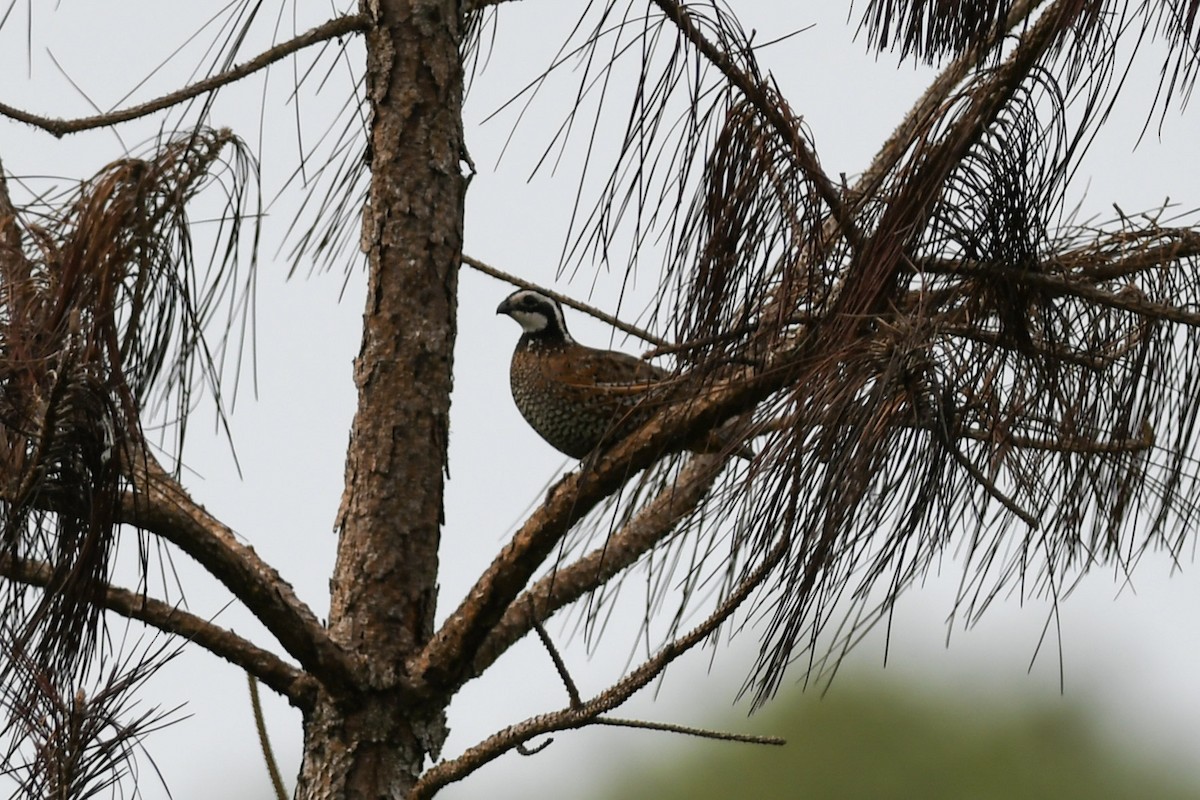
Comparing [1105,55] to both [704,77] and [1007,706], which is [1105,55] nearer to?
[704,77]

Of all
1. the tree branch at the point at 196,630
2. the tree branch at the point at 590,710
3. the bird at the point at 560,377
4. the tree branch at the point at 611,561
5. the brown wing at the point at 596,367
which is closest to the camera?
the tree branch at the point at 590,710

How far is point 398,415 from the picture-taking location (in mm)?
2891

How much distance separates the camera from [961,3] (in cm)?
242

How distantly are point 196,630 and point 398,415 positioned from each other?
1.86 ft

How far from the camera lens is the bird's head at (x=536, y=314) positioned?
15.2 ft

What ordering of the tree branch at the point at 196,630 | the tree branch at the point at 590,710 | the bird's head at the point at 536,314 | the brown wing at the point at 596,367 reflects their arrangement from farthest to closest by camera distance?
the bird's head at the point at 536,314
the brown wing at the point at 596,367
the tree branch at the point at 196,630
the tree branch at the point at 590,710

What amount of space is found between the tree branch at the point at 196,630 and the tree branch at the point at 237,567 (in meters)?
0.09

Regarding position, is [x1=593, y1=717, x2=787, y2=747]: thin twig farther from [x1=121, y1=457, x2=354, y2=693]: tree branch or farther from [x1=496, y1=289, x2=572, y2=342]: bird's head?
[x1=496, y1=289, x2=572, y2=342]: bird's head

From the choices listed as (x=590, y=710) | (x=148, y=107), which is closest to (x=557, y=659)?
(x=590, y=710)

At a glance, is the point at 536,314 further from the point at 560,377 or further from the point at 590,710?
the point at 590,710

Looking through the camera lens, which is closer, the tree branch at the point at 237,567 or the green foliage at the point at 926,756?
the tree branch at the point at 237,567

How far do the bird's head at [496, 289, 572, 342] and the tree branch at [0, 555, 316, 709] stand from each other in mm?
2010

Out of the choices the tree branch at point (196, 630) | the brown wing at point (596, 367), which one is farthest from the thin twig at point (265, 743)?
the brown wing at point (596, 367)

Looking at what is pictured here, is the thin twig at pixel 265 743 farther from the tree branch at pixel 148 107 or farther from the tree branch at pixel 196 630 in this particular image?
the tree branch at pixel 148 107
